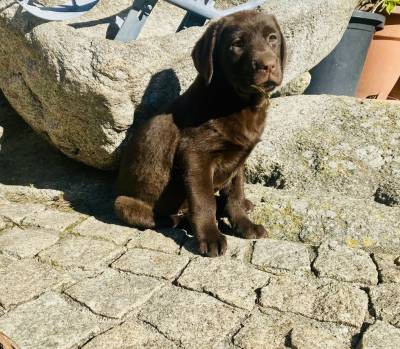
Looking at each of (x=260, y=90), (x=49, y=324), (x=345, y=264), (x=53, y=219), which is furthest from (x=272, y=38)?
(x=49, y=324)

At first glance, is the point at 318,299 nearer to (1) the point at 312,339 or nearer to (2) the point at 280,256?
(1) the point at 312,339

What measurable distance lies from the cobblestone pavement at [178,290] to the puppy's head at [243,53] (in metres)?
0.93

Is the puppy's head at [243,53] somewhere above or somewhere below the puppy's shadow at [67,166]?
above

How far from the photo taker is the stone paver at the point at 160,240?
124 inches

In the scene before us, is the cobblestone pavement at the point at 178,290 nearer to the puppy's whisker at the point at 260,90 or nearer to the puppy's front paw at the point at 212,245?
the puppy's front paw at the point at 212,245

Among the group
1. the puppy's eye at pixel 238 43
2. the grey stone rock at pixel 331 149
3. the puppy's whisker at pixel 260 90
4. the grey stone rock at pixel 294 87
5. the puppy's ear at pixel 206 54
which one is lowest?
the grey stone rock at pixel 331 149

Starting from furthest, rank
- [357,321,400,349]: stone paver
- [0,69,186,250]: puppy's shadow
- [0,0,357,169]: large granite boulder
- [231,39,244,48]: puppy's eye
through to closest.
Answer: [0,69,186,250]: puppy's shadow
[0,0,357,169]: large granite boulder
[231,39,244,48]: puppy's eye
[357,321,400,349]: stone paver

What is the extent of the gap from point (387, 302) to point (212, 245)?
37.3 inches

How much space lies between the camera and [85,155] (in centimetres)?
408

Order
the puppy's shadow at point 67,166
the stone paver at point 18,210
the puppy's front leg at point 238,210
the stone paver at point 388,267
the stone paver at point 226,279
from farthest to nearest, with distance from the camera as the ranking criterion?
the puppy's shadow at point 67,166 → the stone paver at point 18,210 → the puppy's front leg at point 238,210 → the stone paver at point 388,267 → the stone paver at point 226,279

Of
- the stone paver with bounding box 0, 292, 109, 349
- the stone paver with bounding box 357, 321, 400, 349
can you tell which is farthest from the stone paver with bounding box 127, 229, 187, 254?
the stone paver with bounding box 357, 321, 400, 349

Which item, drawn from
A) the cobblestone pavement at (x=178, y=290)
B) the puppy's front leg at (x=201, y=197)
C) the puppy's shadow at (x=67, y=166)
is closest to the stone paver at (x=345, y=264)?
the cobblestone pavement at (x=178, y=290)

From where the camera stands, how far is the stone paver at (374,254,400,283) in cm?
275

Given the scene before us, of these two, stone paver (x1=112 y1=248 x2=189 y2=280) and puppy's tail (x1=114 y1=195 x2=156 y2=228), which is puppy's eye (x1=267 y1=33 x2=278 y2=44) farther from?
stone paver (x1=112 y1=248 x2=189 y2=280)
